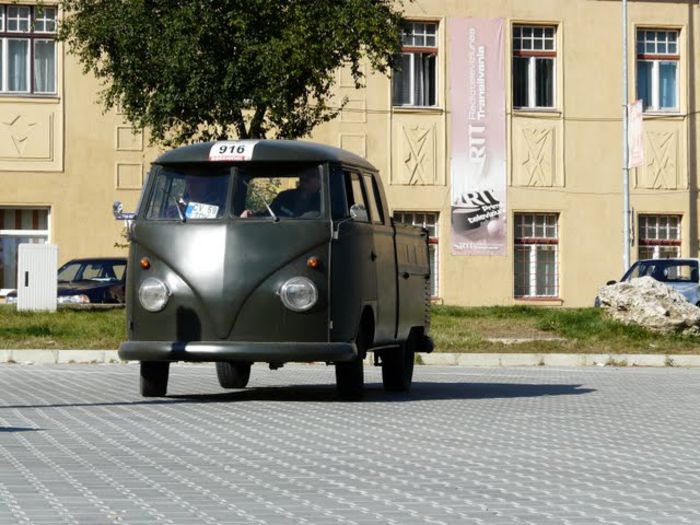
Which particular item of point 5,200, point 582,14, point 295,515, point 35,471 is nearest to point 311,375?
point 35,471

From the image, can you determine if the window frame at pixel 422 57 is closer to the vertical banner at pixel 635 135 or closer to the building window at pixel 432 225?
the building window at pixel 432 225

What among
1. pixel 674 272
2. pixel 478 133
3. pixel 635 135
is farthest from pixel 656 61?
pixel 674 272

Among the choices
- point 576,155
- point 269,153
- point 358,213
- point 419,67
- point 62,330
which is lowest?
point 62,330

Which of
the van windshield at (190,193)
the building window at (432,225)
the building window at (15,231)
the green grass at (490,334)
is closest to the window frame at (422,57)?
the building window at (432,225)

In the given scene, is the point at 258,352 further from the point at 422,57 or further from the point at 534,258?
the point at 534,258

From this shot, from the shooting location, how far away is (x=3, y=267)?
44469 millimetres

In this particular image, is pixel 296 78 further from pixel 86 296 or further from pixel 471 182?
pixel 471 182

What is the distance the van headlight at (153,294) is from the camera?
15.7m

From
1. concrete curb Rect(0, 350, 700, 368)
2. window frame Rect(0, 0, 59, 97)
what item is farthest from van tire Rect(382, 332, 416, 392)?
window frame Rect(0, 0, 59, 97)

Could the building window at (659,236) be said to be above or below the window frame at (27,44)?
below

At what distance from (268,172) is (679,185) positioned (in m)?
33.1

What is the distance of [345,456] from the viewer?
1105cm

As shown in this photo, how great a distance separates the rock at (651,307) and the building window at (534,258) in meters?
16.6

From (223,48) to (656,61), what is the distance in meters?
18.2
